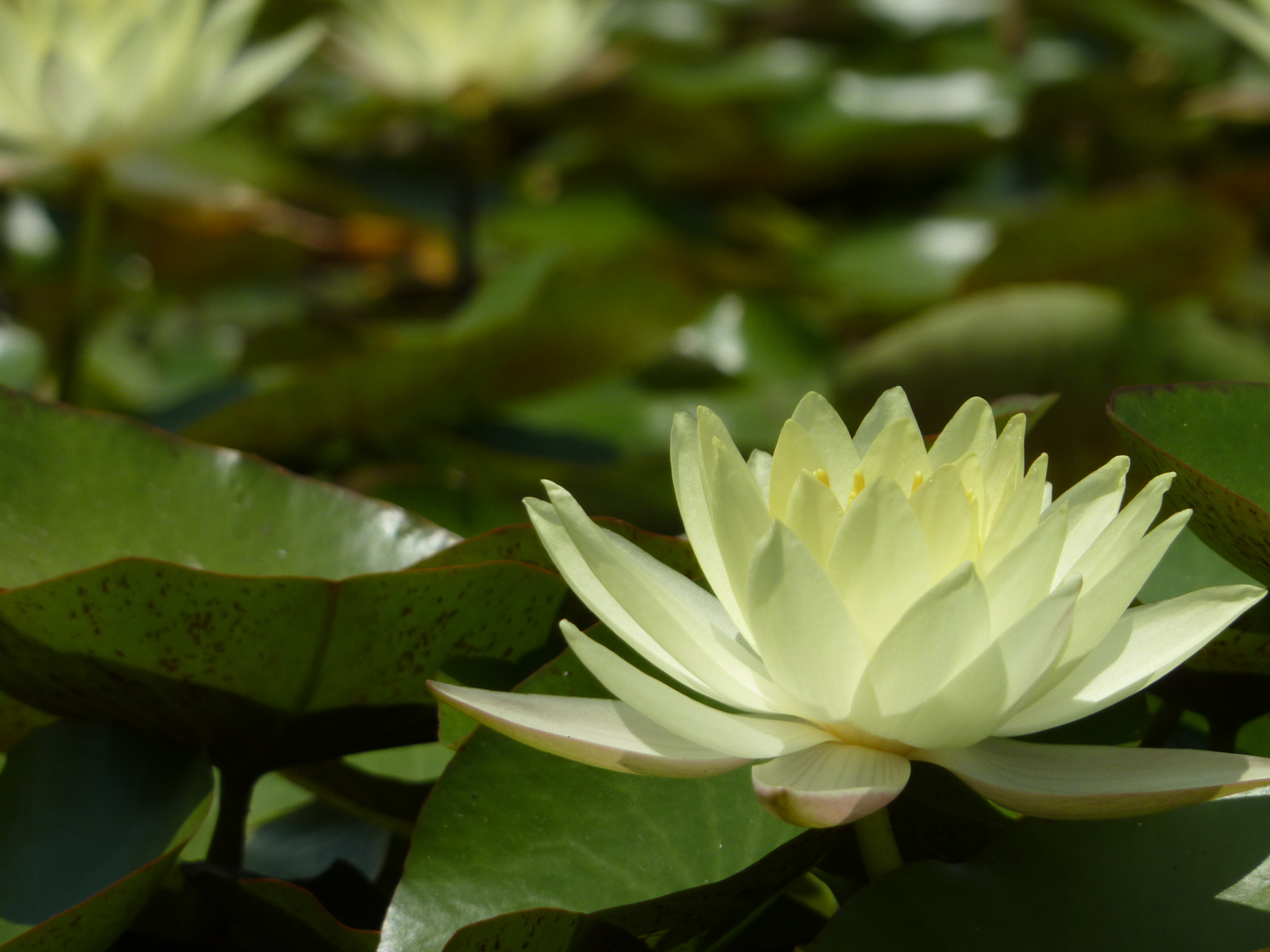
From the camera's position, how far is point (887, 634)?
326 millimetres

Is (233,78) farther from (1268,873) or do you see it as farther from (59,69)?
(1268,873)

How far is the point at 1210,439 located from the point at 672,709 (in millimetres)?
Result: 265

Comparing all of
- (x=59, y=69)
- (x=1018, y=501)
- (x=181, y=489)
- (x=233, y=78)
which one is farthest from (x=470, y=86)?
(x=1018, y=501)

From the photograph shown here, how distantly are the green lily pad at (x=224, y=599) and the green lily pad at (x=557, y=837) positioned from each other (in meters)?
0.05

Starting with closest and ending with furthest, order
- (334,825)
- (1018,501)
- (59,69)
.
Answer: (1018,501) → (334,825) → (59,69)

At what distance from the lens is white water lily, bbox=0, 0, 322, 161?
3.20ft

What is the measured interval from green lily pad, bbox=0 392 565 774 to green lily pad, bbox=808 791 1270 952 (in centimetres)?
17

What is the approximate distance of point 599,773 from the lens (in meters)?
0.42

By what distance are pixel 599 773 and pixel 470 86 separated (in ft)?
4.59

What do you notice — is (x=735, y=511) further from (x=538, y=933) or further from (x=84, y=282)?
(x=84, y=282)

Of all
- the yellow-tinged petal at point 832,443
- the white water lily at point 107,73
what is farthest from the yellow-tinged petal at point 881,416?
the white water lily at point 107,73

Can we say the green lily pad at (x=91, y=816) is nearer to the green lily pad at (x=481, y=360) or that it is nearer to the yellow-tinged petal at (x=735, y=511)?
the yellow-tinged petal at (x=735, y=511)

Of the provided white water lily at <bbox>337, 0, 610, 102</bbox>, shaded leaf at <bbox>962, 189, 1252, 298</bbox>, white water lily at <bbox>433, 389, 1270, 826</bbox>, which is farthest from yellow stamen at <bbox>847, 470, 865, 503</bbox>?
white water lily at <bbox>337, 0, 610, 102</bbox>

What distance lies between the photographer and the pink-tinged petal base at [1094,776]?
314 mm
